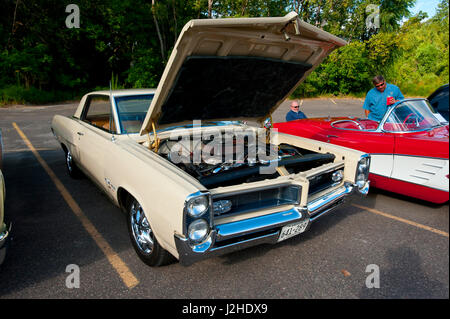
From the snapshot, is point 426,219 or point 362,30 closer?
point 426,219

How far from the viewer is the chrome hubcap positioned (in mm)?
2658

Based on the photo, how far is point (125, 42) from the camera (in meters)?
18.9

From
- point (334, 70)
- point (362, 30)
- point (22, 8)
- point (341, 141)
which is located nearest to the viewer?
point (341, 141)

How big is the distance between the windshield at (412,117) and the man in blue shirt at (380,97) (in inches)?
39.0

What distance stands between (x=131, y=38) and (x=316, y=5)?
13.9 metres

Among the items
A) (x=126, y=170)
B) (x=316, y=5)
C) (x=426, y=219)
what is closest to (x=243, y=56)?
(x=126, y=170)

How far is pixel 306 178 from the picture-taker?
2.60 meters

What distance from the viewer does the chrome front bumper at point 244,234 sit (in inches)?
80.5

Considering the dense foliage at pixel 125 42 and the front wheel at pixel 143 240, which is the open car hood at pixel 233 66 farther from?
the dense foliage at pixel 125 42

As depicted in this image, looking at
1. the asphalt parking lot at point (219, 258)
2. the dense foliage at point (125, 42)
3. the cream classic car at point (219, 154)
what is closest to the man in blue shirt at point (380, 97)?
the asphalt parking lot at point (219, 258)

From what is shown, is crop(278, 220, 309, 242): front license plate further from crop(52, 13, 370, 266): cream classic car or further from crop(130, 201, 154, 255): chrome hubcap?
crop(130, 201, 154, 255): chrome hubcap

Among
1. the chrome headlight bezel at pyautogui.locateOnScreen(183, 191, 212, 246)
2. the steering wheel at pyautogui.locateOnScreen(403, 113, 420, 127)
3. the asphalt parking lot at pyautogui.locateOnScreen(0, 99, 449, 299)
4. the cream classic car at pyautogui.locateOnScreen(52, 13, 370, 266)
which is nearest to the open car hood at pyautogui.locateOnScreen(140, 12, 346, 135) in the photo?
the cream classic car at pyautogui.locateOnScreen(52, 13, 370, 266)

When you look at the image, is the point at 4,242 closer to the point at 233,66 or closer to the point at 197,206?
the point at 197,206

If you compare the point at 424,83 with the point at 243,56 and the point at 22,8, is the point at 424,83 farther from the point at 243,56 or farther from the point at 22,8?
the point at 22,8
